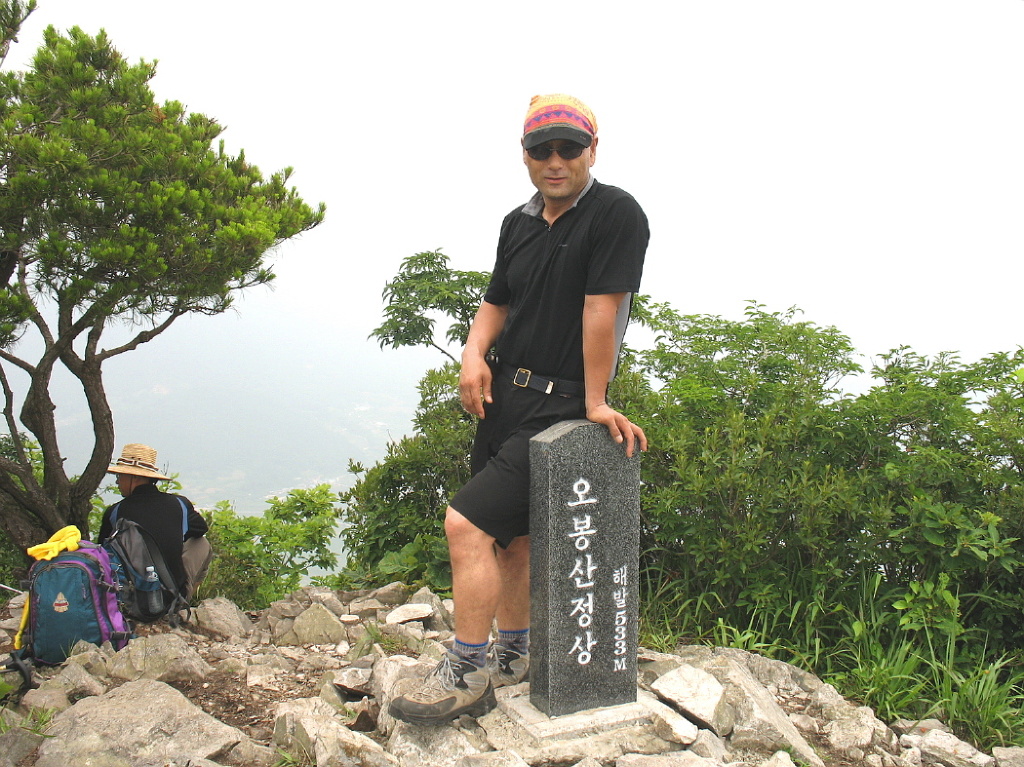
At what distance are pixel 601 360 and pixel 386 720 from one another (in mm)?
1681

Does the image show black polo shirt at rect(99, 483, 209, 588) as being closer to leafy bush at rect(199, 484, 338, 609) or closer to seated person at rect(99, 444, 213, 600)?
seated person at rect(99, 444, 213, 600)

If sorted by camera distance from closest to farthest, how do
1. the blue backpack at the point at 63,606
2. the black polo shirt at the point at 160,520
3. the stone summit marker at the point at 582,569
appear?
the stone summit marker at the point at 582,569
the blue backpack at the point at 63,606
the black polo shirt at the point at 160,520

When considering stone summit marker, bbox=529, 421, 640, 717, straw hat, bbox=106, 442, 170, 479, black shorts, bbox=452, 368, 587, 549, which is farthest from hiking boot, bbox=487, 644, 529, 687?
straw hat, bbox=106, 442, 170, 479

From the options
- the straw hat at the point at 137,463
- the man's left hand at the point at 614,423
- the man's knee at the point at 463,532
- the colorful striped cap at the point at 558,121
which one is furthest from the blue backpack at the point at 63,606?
the colorful striped cap at the point at 558,121

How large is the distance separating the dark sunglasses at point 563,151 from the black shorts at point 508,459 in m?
0.88

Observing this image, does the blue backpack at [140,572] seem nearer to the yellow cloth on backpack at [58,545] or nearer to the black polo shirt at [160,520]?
the black polo shirt at [160,520]

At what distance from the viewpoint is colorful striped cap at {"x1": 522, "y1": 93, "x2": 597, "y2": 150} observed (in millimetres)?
3068

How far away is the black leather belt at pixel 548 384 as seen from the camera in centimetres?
325

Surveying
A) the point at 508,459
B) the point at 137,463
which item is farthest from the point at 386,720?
the point at 137,463

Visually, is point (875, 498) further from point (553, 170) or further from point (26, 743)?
point (26, 743)

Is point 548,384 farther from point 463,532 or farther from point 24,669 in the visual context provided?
point 24,669

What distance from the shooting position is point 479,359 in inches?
134

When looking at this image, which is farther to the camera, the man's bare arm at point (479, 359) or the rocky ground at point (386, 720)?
the man's bare arm at point (479, 359)

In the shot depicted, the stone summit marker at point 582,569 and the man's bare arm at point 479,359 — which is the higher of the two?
the man's bare arm at point 479,359
